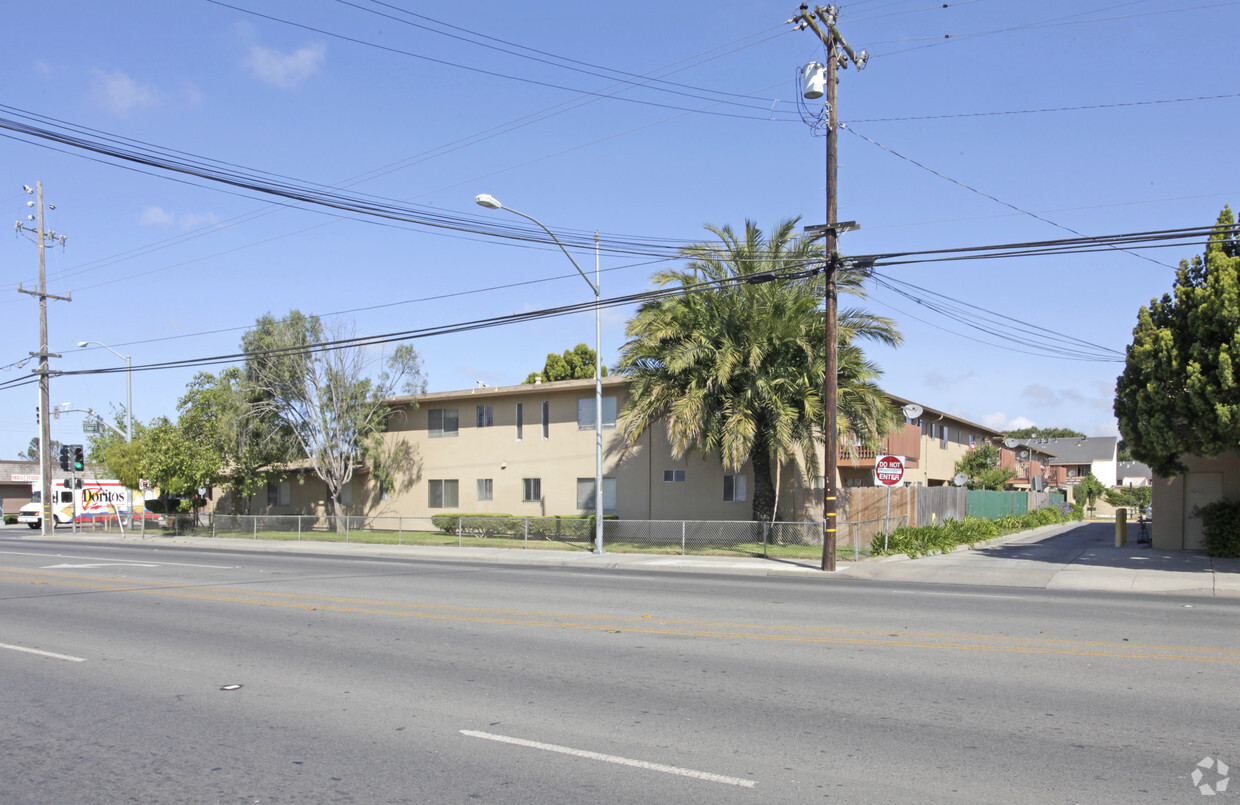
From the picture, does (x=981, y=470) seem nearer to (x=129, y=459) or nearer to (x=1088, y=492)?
(x=1088, y=492)

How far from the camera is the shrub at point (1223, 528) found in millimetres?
22328

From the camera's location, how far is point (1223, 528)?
73.8 ft

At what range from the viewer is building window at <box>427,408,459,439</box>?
37.9 meters

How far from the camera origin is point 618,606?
14.0 metres

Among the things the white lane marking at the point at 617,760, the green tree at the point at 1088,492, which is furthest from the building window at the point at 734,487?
the green tree at the point at 1088,492

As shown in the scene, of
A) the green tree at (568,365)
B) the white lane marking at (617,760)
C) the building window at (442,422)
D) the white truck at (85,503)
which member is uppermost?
the green tree at (568,365)

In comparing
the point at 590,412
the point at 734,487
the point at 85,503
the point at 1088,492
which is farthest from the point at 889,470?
the point at 1088,492

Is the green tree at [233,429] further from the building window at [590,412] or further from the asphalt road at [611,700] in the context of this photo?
the asphalt road at [611,700]

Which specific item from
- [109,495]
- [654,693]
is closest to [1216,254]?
[654,693]

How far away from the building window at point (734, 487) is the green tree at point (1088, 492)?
133ft

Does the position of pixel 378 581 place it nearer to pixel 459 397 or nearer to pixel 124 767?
pixel 124 767

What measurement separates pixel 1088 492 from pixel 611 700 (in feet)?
216

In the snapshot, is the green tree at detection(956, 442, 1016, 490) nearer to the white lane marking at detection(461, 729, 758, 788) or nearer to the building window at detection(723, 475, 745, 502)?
the building window at detection(723, 475, 745, 502)

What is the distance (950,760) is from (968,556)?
20187mm
